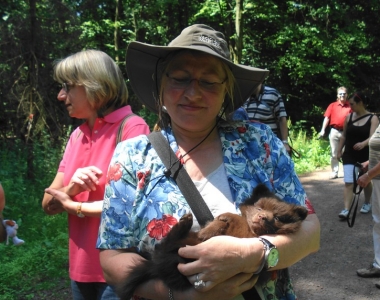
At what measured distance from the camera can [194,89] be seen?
2027 millimetres

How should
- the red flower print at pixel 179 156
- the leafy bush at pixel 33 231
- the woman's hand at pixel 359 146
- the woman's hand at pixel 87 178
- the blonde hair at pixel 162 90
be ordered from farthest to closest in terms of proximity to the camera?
the woman's hand at pixel 359 146, the leafy bush at pixel 33 231, the woman's hand at pixel 87 178, the blonde hair at pixel 162 90, the red flower print at pixel 179 156

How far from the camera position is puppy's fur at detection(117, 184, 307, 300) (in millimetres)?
1791

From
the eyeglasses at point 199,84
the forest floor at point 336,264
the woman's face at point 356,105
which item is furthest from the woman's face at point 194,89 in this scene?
the woman's face at point 356,105

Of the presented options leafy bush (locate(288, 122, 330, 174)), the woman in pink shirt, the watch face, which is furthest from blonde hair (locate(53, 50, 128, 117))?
leafy bush (locate(288, 122, 330, 174))

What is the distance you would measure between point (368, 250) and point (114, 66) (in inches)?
200

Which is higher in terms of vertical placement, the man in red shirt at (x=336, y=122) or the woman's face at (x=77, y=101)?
the woman's face at (x=77, y=101)

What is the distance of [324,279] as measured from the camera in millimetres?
5508

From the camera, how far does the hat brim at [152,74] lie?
220 cm

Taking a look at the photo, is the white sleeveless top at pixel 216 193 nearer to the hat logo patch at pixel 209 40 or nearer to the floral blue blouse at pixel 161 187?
the floral blue blouse at pixel 161 187

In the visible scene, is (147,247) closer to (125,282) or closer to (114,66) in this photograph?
(125,282)

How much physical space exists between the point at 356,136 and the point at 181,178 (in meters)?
6.33

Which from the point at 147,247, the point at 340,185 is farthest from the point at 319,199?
the point at 147,247

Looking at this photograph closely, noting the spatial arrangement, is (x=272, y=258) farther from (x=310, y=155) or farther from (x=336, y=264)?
(x=310, y=155)

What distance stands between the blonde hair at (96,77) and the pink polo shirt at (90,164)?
0.28 ft
